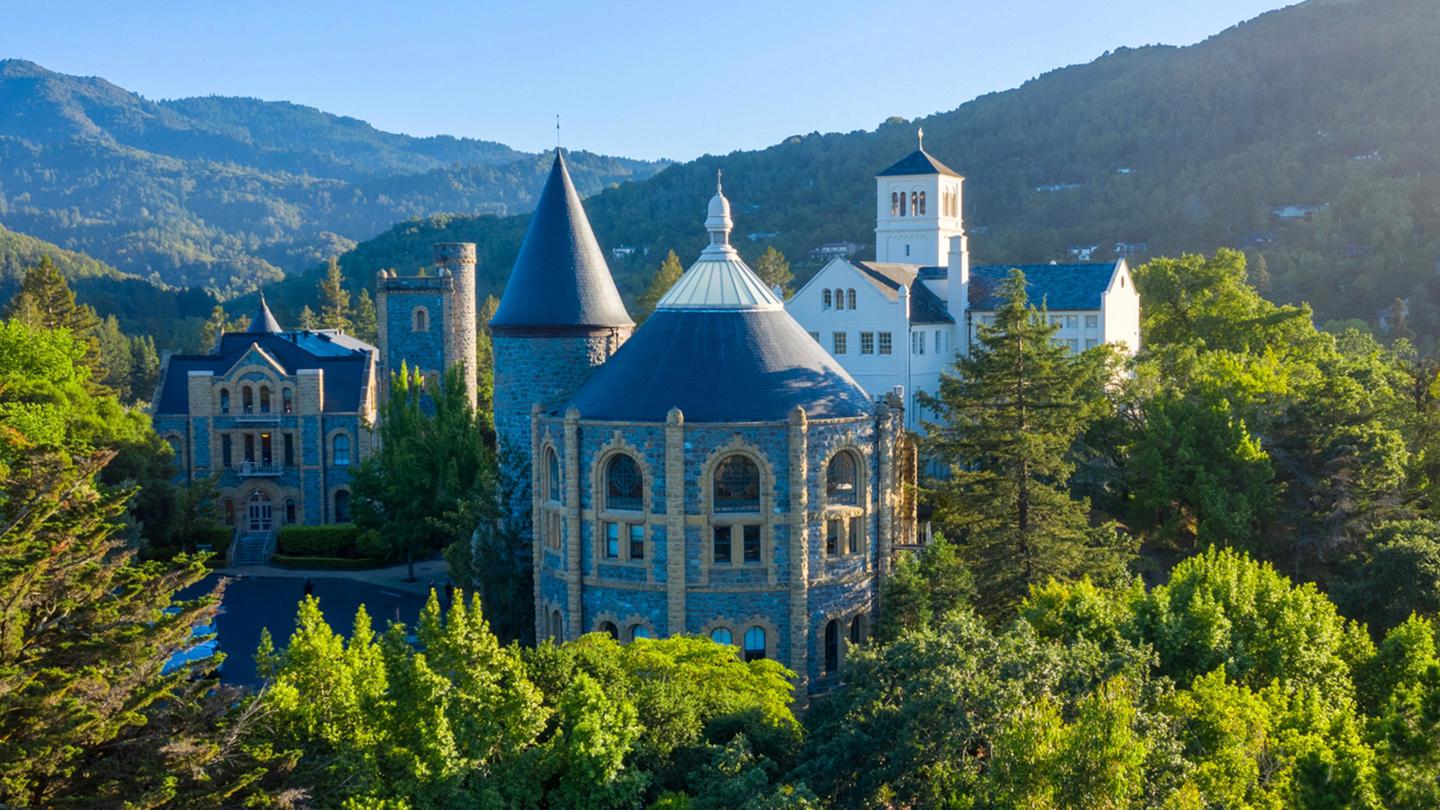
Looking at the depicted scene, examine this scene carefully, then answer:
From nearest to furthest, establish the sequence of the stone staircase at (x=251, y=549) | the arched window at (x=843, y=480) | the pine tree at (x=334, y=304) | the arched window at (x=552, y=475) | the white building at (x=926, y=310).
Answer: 1. the arched window at (x=843, y=480)
2. the arched window at (x=552, y=475)
3. the white building at (x=926, y=310)
4. the stone staircase at (x=251, y=549)
5. the pine tree at (x=334, y=304)

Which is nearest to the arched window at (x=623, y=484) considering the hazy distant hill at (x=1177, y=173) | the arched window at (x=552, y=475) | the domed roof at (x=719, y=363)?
the domed roof at (x=719, y=363)

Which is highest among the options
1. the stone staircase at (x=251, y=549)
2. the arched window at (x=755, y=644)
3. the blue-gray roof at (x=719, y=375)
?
the blue-gray roof at (x=719, y=375)

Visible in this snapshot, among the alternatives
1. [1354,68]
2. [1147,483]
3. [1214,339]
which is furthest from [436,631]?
[1354,68]

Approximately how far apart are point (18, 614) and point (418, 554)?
40328 millimetres

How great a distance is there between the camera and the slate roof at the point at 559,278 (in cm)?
3759

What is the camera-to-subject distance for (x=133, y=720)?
63.8ft

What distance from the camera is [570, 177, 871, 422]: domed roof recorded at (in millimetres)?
33594

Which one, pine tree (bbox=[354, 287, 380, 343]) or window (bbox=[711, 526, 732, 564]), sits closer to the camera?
window (bbox=[711, 526, 732, 564])

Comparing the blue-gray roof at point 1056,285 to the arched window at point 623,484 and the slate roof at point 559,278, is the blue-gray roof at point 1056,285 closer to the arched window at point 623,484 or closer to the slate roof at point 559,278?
the slate roof at point 559,278

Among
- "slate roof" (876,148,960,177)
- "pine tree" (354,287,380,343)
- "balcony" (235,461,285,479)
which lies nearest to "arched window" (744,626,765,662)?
"balcony" (235,461,285,479)

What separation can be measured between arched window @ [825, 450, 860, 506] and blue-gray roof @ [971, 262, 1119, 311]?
26.9 meters

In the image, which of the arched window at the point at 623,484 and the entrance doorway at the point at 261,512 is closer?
the arched window at the point at 623,484

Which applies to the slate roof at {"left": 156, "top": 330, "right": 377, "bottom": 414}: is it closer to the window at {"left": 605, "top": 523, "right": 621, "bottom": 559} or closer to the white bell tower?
the white bell tower

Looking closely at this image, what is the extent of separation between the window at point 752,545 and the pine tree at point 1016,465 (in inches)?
295
